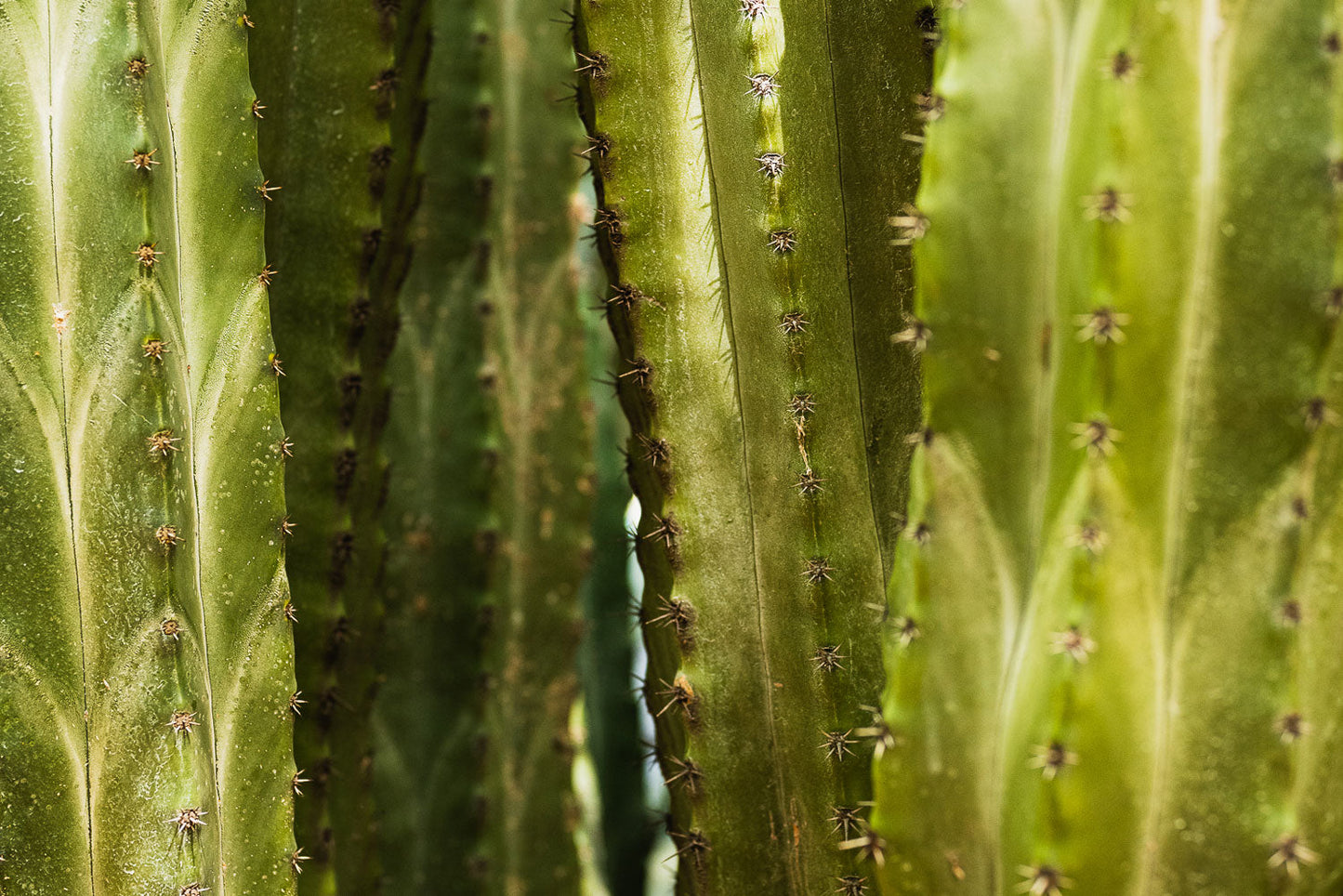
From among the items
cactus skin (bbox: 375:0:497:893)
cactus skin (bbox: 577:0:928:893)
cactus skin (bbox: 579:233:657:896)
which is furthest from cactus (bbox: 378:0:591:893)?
cactus skin (bbox: 577:0:928:893)

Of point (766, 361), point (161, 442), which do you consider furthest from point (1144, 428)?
point (161, 442)

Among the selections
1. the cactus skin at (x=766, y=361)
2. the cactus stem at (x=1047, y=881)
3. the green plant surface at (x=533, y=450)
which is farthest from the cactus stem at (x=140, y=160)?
the cactus stem at (x=1047, y=881)

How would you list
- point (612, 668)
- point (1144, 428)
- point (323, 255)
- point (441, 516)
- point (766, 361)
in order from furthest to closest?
1. point (612, 668)
2. point (441, 516)
3. point (323, 255)
4. point (766, 361)
5. point (1144, 428)

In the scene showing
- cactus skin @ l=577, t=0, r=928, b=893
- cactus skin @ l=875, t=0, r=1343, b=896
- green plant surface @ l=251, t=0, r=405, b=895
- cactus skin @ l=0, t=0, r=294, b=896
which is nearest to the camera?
cactus skin @ l=875, t=0, r=1343, b=896

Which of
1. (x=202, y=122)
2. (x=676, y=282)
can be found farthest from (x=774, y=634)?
(x=202, y=122)

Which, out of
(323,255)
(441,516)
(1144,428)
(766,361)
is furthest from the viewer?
(441,516)

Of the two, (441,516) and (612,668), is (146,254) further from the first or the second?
(612,668)

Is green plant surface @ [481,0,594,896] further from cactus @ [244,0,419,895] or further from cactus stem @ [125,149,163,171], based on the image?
cactus stem @ [125,149,163,171]
